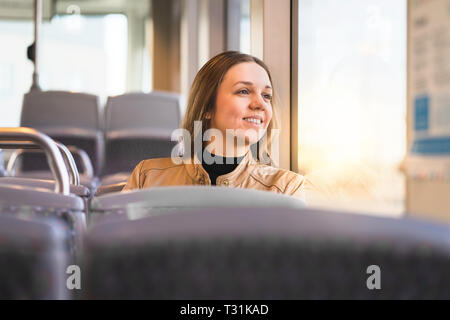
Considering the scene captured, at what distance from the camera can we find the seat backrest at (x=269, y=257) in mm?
396

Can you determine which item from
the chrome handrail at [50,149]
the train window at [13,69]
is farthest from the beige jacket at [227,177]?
the train window at [13,69]

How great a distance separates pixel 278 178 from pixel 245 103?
27 cm

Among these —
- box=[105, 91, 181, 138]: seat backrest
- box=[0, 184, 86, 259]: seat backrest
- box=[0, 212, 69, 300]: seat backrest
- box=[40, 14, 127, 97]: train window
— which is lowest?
box=[0, 212, 69, 300]: seat backrest

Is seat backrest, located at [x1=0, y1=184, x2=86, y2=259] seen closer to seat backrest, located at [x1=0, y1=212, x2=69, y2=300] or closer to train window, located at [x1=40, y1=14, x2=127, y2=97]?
seat backrest, located at [x1=0, y1=212, x2=69, y2=300]

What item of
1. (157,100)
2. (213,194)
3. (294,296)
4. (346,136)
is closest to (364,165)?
(346,136)

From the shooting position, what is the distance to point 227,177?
172cm

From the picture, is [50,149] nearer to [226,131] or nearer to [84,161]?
[226,131]

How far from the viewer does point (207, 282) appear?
1.36 ft

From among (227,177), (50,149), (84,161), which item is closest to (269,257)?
(50,149)

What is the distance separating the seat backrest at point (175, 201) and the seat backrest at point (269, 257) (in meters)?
0.09

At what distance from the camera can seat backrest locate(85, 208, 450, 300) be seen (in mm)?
396

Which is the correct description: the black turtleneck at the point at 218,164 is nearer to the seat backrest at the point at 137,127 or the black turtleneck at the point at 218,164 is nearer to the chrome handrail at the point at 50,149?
the chrome handrail at the point at 50,149

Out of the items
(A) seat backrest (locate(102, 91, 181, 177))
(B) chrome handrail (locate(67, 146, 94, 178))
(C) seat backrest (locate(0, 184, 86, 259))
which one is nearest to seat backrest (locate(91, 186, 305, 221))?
(C) seat backrest (locate(0, 184, 86, 259))
